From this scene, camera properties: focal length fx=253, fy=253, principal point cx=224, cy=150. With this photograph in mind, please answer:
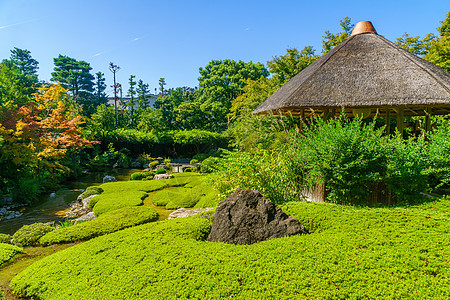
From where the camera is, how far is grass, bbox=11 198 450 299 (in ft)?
8.51

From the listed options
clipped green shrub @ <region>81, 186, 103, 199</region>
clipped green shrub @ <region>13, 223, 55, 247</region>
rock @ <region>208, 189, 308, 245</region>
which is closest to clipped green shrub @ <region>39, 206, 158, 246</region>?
clipped green shrub @ <region>13, 223, 55, 247</region>

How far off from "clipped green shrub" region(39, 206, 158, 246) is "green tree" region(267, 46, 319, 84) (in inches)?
471

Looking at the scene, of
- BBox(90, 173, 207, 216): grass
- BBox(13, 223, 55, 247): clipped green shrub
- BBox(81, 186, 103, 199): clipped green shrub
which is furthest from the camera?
BBox(81, 186, 103, 199): clipped green shrub

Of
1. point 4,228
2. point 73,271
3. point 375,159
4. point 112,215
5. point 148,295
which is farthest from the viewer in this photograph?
point 4,228

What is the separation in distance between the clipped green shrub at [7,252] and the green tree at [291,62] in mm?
14074

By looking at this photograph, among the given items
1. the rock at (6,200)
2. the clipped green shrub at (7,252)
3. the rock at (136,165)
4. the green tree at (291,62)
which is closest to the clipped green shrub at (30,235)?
the clipped green shrub at (7,252)

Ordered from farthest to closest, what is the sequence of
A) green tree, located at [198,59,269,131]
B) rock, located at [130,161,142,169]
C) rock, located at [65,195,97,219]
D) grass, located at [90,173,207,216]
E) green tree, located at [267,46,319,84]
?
1. green tree, located at [198,59,269,131]
2. rock, located at [130,161,142,169]
3. green tree, located at [267,46,319,84]
4. rock, located at [65,195,97,219]
5. grass, located at [90,173,207,216]

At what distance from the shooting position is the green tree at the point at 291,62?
14435mm

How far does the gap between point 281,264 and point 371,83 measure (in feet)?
21.5

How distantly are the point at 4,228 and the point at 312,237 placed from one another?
8.72 m

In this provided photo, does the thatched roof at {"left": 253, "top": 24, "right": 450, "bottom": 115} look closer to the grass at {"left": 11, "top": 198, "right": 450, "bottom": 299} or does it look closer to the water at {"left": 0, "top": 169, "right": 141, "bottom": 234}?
the grass at {"left": 11, "top": 198, "right": 450, "bottom": 299}

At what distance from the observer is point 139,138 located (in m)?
24.0

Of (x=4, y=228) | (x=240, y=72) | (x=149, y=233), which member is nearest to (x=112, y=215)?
(x=149, y=233)

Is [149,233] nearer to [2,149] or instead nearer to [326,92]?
[326,92]
